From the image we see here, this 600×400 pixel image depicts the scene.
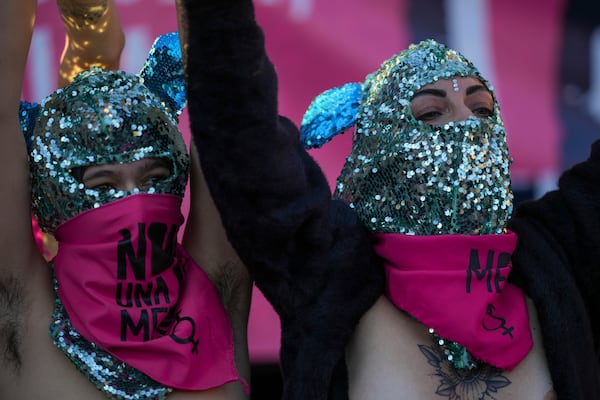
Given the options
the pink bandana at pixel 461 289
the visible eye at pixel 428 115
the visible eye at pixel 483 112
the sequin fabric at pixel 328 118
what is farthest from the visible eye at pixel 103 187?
the visible eye at pixel 483 112

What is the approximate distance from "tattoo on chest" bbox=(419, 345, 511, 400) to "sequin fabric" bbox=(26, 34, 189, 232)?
0.74 meters

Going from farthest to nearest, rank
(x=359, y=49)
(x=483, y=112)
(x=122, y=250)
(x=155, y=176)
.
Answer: (x=359, y=49), (x=483, y=112), (x=155, y=176), (x=122, y=250)

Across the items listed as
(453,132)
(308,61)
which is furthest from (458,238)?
(308,61)

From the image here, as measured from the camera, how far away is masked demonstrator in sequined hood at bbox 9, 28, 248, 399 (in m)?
2.19

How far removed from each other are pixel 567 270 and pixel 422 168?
46cm

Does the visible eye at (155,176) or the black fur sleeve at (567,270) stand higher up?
the visible eye at (155,176)

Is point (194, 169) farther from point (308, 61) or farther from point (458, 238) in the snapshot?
point (308, 61)

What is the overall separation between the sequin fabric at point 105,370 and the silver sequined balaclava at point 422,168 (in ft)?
2.13

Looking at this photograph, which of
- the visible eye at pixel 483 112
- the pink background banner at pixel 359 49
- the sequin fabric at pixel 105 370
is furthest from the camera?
the pink background banner at pixel 359 49

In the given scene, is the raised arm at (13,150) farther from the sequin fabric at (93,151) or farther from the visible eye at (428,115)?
the visible eye at (428,115)

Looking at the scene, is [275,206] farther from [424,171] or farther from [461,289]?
[461,289]

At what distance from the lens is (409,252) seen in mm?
2266

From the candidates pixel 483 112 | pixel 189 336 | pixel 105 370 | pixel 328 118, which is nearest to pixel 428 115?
pixel 483 112

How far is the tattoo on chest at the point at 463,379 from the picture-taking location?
2.22 metres
